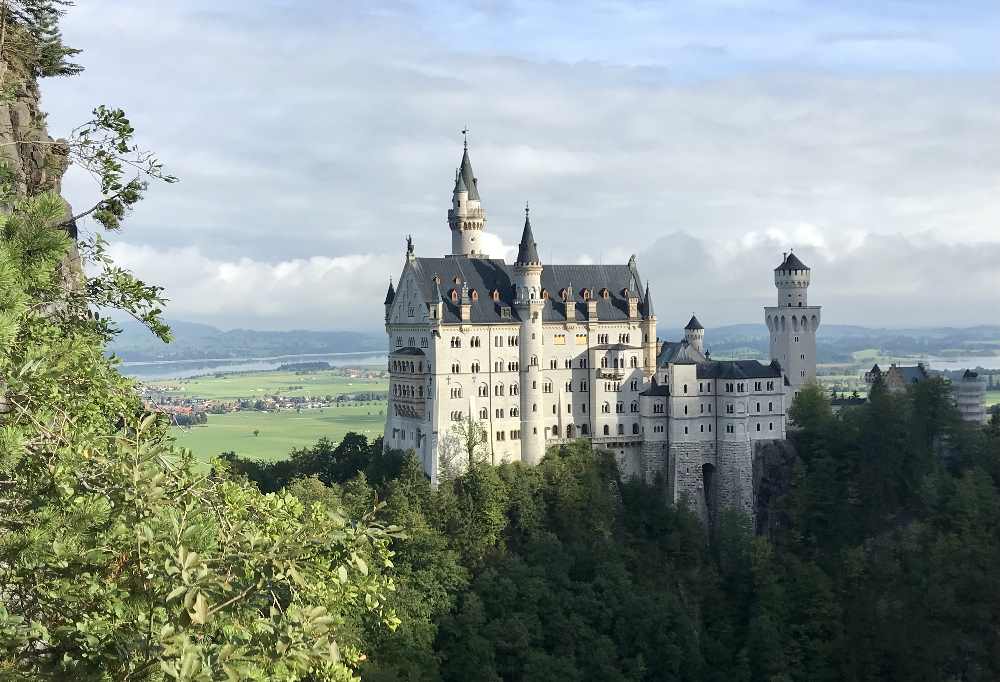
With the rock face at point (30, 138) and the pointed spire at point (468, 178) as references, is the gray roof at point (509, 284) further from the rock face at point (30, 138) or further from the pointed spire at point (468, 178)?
the rock face at point (30, 138)

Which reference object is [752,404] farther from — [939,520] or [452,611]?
[452,611]

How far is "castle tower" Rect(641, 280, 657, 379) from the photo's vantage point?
107 metres

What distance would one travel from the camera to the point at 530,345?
335 ft

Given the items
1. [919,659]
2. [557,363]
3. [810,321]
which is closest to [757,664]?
[919,659]

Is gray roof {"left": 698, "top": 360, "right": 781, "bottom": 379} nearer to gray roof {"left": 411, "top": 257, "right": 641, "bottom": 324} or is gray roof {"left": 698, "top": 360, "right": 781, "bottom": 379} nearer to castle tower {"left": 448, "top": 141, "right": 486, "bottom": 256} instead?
gray roof {"left": 411, "top": 257, "right": 641, "bottom": 324}

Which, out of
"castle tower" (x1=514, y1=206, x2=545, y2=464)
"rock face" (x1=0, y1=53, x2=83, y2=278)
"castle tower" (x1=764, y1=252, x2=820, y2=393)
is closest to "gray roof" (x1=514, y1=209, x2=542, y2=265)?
"castle tower" (x1=514, y1=206, x2=545, y2=464)

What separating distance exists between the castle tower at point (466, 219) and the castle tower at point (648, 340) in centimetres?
1703

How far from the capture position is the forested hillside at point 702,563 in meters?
88.2

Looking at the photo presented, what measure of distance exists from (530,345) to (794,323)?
112 feet

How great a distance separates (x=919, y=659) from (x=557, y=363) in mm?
38991

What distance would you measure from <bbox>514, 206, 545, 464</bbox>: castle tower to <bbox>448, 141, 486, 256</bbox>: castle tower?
895 centimetres

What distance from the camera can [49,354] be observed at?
23.2m

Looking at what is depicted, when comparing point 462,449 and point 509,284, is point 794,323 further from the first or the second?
point 462,449

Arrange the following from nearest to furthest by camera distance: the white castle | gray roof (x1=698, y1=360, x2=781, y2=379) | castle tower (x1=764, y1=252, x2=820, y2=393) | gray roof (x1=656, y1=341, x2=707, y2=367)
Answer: the white castle
gray roof (x1=656, y1=341, x2=707, y2=367)
gray roof (x1=698, y1=360, x2=781, y2=379)
castle tower (x1=764, y1=252, x2=820, y2=393)
